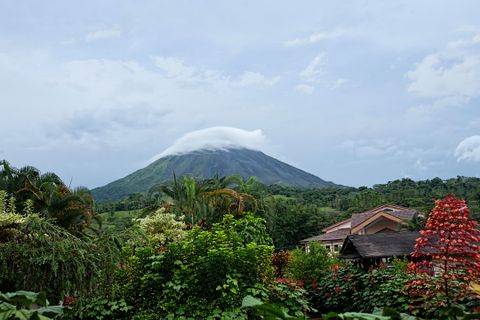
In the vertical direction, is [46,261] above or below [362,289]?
above

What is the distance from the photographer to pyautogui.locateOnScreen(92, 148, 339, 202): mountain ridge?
147 metres

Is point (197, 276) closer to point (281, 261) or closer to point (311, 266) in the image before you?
point (311, 266)

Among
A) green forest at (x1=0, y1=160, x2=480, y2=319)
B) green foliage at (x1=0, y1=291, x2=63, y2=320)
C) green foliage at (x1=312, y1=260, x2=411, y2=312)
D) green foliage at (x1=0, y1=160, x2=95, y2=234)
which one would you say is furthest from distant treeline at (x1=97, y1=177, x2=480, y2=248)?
green foliage at (x1=0, y1=291, x2=63, y2=320)

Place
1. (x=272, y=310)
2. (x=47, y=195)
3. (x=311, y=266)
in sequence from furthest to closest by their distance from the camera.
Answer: (x=311, y=266) → (x=47, y=195) → (x=272, y=310)

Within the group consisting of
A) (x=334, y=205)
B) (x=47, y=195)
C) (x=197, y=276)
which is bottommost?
(x=197, y=276)

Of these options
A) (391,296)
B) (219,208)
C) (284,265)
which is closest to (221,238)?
(391,296)

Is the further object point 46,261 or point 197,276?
point 197,276

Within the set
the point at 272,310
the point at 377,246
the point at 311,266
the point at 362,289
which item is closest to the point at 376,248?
the point at 377,246

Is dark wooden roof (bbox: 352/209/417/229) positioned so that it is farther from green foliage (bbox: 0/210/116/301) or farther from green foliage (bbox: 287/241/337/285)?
green foliage (bbox: 0/210/116/301)

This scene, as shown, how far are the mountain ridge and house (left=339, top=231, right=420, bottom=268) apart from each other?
4820 inches

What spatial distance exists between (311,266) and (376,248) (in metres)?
2.16

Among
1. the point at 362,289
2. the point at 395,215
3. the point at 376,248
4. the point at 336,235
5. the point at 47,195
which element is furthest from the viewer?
the point at 336,235

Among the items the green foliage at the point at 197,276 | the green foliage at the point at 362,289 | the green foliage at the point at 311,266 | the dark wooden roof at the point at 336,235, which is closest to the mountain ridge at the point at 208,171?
the dark wooden roof at the point at 336,235

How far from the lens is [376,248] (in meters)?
15.7
